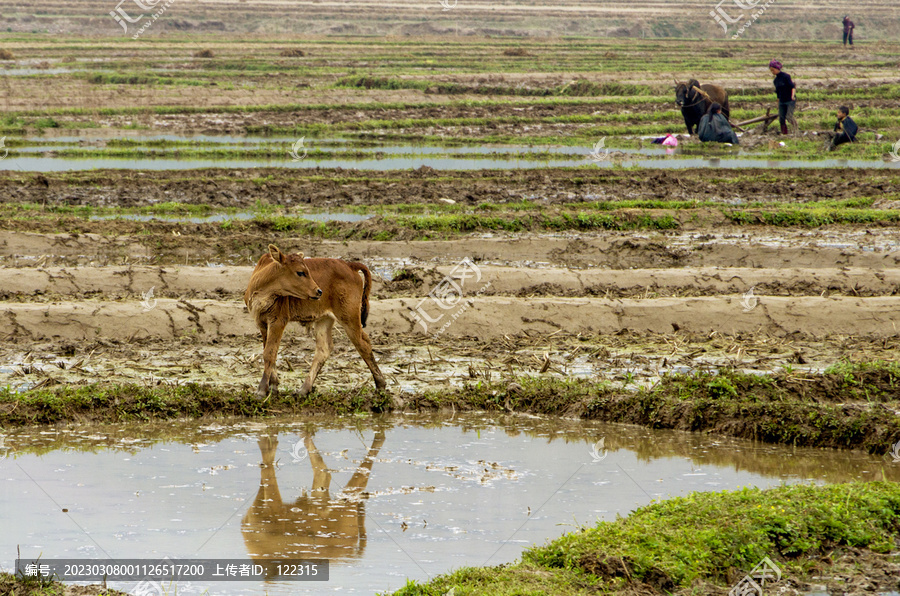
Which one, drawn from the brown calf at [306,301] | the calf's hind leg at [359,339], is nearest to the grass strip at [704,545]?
the calf's hind leg at [359,339]

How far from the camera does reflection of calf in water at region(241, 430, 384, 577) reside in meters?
5.86

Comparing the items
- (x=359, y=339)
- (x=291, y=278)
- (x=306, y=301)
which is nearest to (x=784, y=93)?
(x=359, y=339)

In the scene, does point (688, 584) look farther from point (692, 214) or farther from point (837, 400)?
point (692, 214)

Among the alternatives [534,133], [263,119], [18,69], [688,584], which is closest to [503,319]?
[688,584]

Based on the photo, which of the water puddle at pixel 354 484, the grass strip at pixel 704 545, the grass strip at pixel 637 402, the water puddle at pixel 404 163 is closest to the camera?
the grass strip at pixel 704 545

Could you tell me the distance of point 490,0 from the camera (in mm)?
67000

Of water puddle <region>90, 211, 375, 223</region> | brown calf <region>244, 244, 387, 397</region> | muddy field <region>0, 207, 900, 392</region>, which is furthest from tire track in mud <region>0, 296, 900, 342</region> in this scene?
water puddle <region>90, 211, 375, 223</region>

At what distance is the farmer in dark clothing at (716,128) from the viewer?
24.2m

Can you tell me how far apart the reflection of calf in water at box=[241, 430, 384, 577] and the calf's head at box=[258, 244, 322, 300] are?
4.60 feet

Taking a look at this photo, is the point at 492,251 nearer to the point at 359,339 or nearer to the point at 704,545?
the point at 359,339

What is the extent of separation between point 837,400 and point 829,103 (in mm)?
24820

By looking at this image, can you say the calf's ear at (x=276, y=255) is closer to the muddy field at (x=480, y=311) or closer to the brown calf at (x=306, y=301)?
the brown calf at (x=306, y=301)

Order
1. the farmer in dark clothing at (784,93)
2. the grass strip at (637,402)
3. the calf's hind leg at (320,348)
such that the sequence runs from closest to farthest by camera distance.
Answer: the grass strip at (637,402)
the calf's hind leg at (320,348)
the farmer in dark clothing at (784,93)

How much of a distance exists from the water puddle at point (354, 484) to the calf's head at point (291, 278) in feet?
3.50
